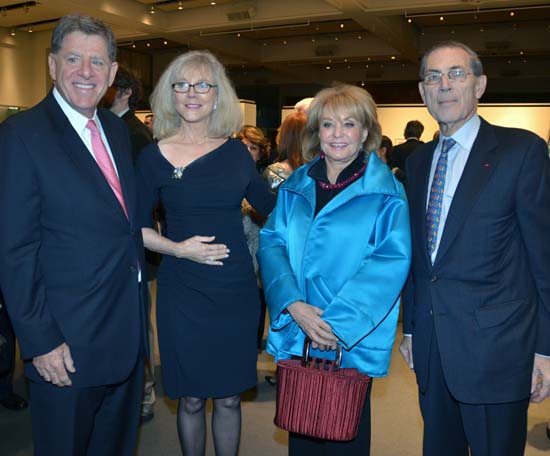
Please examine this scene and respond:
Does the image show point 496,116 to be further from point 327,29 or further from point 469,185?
point 327,29

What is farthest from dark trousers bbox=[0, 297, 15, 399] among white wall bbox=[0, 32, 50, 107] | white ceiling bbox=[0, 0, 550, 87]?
white wall bbox=[0, 32, 50, 107]

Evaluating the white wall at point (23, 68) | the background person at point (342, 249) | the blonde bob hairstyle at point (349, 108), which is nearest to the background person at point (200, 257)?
the background person at point (342, 249)

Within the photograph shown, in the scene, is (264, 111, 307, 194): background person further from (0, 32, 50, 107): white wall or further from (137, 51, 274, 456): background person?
(0, 32, 50, 107): white wall

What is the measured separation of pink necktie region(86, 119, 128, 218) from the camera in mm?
1964

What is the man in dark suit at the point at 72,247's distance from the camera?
1.70 meters

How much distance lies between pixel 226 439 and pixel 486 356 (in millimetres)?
1227

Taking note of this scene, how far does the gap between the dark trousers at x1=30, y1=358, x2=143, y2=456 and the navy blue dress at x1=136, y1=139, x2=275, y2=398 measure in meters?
0.25

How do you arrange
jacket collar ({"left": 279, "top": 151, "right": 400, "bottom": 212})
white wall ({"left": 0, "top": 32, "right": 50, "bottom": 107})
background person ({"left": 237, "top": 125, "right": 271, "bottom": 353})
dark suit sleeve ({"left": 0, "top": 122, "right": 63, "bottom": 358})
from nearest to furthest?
dark suit sleeve ({"left": 0, "top": 122, "right": 63, "bottom": 358})
jacket collar ({"left": 279, "top": 151, "right": 400, "bottom": 212})
background person ({"left": 237, "top": 125, "right": 271, "bottom": 353})
white wall ({"left": 0, "top": 32, "right": 50, "bottom": 107})

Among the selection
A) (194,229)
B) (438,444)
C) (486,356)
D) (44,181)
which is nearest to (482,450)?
(438,444)

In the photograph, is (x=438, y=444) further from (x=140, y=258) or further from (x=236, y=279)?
(x=140, y=258)

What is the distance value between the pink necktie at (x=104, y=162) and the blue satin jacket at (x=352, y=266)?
0.65 m

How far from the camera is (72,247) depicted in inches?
71.0

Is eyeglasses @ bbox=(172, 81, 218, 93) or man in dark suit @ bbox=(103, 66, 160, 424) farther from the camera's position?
man in dark suit @ bbox=(103, 66, 160, 424)

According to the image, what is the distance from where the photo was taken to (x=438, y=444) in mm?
2135
